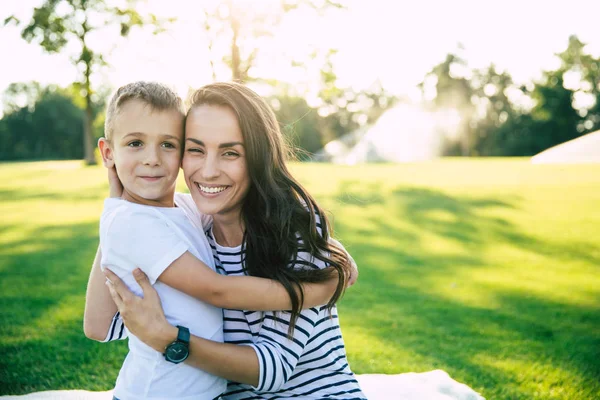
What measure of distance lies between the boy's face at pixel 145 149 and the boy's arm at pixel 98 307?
40cm

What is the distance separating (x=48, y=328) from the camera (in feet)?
18.2

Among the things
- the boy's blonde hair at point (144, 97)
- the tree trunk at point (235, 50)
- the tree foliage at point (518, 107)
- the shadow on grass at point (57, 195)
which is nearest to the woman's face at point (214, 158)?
the boy's blonde hair at point (144, 97)

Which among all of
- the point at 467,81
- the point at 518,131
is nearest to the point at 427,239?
the point at 518,131

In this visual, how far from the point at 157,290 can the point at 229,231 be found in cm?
56

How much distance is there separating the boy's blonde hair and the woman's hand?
2.60 ft

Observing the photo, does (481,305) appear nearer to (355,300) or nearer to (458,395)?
(355,300)

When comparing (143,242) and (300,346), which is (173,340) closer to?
(143,242)

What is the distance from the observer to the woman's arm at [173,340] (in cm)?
200

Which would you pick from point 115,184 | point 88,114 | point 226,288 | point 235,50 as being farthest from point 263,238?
point 88,114

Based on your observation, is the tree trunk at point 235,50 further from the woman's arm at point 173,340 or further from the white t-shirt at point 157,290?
the woman's arm at point 173,340

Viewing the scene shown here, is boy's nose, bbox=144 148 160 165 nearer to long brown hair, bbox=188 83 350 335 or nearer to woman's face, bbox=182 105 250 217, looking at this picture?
woman's face, bbox=182 105 250 217

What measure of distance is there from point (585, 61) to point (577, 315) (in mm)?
53035

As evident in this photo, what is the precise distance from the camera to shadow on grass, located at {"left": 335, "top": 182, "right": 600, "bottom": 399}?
4738 millimetres

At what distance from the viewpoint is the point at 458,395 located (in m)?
3.71
